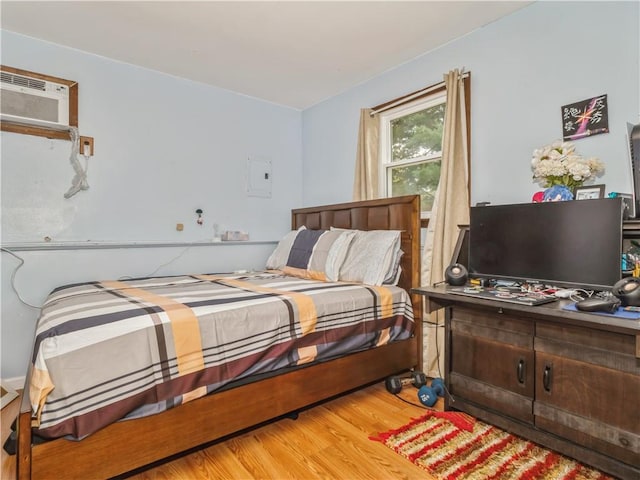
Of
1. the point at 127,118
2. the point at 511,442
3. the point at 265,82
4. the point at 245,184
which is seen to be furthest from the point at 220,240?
the point at 511,442

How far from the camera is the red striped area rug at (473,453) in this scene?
154 centimetres

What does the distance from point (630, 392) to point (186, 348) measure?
182 centimetres

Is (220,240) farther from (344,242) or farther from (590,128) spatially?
(590,128)

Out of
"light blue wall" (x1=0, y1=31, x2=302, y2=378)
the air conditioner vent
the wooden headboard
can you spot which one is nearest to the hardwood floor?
the wooden headboard

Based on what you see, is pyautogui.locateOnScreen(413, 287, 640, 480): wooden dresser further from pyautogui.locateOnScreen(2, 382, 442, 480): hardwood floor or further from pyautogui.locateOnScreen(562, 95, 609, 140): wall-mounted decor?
pyautogui.locateOnScreen(562, 95, 609, 140): wall-mounted decor

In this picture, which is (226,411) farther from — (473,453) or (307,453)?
(473,453)

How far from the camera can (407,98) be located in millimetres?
2934

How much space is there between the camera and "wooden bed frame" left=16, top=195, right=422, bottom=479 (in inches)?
50.5

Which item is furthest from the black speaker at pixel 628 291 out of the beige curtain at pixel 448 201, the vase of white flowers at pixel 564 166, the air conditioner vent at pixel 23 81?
the air conditioner vent at pixel 23 81

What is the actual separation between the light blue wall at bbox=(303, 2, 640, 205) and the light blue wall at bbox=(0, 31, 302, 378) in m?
1.75

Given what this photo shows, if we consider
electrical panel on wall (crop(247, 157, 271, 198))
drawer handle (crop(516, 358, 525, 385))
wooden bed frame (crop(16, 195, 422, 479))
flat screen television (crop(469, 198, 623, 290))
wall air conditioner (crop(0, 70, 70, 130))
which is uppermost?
wall air conditioner (crop(0, 70, 70, 130))

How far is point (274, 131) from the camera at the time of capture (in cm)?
392

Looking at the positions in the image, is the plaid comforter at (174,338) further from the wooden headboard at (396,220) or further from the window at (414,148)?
the window at (414,148)

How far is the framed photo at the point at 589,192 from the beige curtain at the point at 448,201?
68 centimetres
